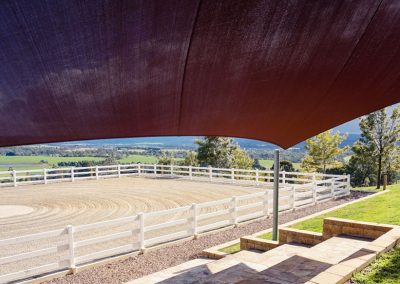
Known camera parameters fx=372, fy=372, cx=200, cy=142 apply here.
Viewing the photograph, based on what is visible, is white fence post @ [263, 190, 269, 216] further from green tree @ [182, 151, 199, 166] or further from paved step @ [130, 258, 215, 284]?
green tree @ [182, 151, 199, 166]

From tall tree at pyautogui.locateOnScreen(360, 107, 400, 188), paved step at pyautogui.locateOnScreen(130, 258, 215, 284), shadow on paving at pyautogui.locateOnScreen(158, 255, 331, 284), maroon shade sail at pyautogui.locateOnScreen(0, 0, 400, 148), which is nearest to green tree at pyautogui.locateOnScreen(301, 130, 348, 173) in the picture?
tall tree at pyautogui.locateOnScreen(360, 107, 400, 188)

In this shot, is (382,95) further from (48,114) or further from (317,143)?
(317,143)

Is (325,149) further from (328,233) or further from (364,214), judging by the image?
(328,233)

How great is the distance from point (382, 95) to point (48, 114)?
4.06 meters

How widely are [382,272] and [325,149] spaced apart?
22.6 m

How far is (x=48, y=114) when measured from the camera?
136 inches

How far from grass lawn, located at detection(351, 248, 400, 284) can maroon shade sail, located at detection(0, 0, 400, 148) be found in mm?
2406

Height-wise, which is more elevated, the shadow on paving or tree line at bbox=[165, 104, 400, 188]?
tree line at bbox=[165, 104, 400, 188]

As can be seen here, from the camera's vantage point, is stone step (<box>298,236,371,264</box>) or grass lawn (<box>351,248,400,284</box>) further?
stone step (<box>298,236,371,264</box>)

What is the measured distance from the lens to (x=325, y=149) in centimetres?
2695

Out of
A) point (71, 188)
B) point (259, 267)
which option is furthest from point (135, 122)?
point (71, 188)

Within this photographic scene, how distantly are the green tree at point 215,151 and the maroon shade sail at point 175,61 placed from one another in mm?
30236

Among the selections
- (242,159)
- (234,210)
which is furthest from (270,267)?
(242,159)

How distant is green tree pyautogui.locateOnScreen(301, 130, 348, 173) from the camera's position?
86.8ft
